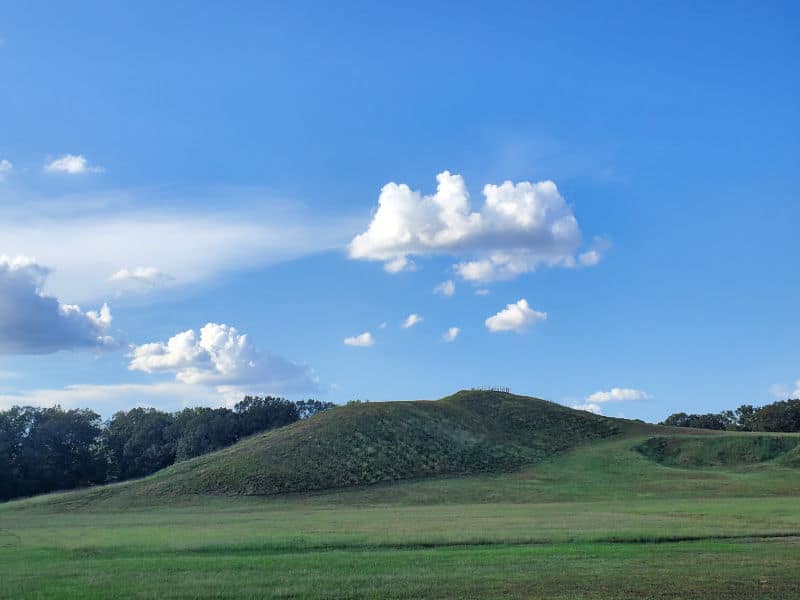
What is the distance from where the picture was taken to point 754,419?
123 metres

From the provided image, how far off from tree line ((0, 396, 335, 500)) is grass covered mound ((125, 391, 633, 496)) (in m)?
32.1

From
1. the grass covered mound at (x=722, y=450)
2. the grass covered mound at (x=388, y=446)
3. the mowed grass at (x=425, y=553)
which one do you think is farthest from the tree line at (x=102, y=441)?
the grass covered mound at (x=722, y=450)

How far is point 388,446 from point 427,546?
175ft

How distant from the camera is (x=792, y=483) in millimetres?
65375

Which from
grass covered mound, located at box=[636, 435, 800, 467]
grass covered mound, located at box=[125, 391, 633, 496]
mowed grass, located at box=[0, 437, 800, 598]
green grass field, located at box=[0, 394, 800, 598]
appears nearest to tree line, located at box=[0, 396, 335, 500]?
grass covered mound, located at box=[125, 391, 633, 496]

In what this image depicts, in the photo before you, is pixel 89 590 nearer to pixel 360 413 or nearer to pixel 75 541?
pixel 75 541

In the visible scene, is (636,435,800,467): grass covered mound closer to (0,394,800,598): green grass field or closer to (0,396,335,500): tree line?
(0,394,800,598): green grass field

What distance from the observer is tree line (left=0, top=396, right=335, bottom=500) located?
339 ft

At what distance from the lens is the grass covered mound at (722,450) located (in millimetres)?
78562

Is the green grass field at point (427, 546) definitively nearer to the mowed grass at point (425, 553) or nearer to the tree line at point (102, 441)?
the mowed grass at point (425, 553)

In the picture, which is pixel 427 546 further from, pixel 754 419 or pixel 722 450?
pixel 754 419

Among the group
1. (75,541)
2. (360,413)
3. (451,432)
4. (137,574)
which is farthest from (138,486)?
(137,574)

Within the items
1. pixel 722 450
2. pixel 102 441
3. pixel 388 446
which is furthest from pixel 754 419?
pixel 102 441

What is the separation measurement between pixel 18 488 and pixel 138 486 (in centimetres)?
3996
